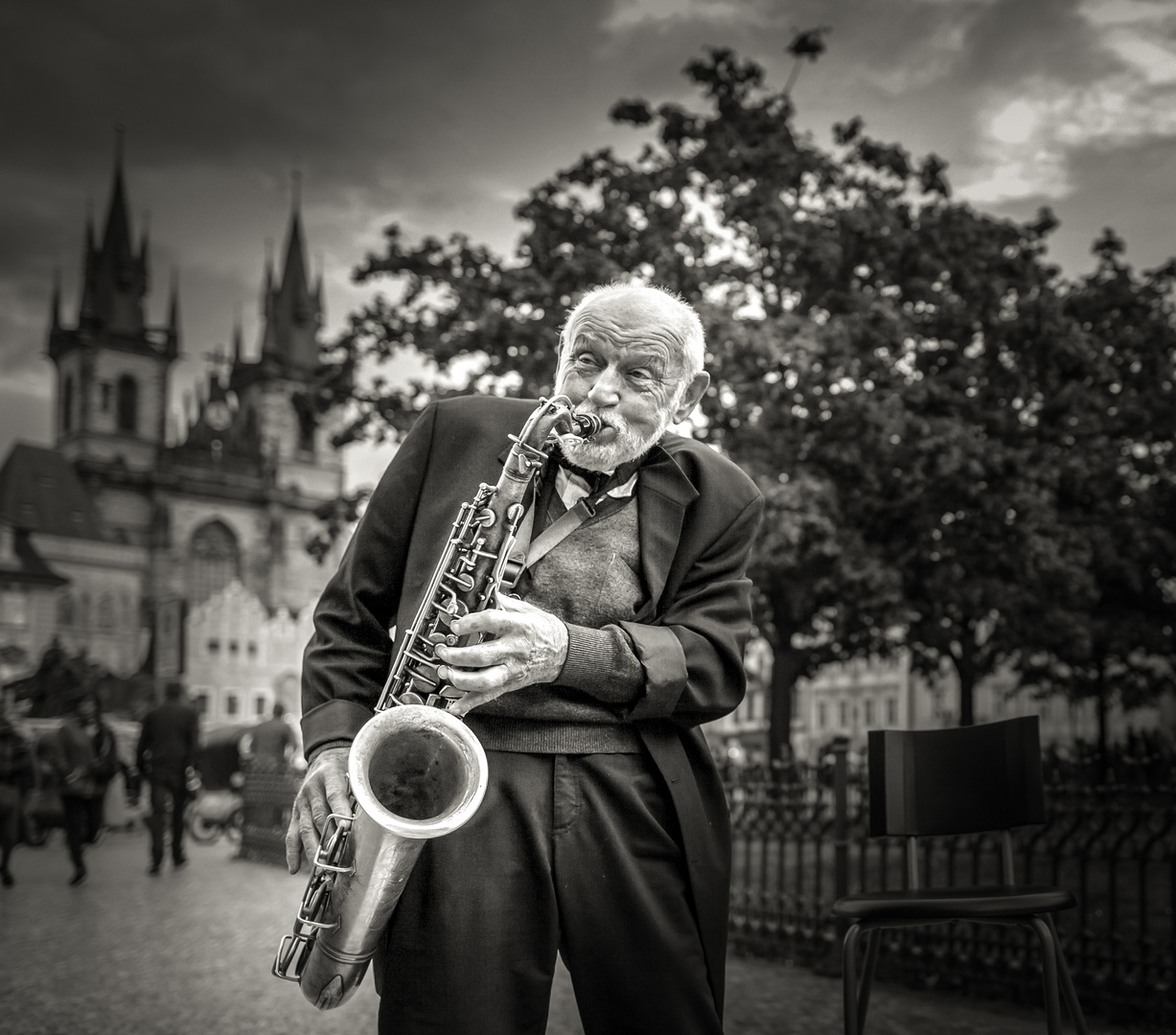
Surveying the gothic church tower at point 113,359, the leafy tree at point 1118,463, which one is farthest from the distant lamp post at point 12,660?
the gothic church tower at point 113,359

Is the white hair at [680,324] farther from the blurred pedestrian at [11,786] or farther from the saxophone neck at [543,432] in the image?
the blurred pedestrian at [11,786]

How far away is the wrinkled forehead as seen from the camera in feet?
8.43

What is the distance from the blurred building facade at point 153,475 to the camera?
8488 cm

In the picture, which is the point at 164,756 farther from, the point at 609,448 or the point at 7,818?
the point at 609,448

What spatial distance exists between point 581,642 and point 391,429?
17.8m

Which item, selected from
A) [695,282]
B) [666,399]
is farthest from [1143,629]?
[666,399]

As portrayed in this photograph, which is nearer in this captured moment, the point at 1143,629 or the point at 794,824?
the point at 794,824

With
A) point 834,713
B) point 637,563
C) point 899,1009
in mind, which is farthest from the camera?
point 834,713

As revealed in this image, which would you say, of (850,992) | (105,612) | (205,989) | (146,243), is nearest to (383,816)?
(850,992)

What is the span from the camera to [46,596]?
2527 inches

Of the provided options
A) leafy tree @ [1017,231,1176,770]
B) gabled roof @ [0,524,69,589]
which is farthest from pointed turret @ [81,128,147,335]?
leafy tree @ [1017,231,1176,770]

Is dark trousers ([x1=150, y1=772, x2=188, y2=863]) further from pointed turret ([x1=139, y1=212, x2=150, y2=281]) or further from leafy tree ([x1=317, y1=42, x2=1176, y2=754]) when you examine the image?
pointed turret ([x1=139, y1=212, x2=150, y2=281])

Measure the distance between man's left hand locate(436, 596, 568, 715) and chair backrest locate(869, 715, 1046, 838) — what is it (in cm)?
219

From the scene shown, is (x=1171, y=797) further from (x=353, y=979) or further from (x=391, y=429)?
(x=391, y=429)
